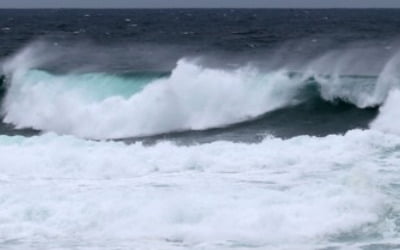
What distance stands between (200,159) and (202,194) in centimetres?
213

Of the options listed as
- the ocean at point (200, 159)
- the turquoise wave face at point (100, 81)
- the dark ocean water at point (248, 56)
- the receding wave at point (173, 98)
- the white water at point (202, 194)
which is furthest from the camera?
the turquoise wave face at point (100, 81)

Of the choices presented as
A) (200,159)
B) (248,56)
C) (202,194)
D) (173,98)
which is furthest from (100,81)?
(248,56)

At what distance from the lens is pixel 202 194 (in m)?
11.9

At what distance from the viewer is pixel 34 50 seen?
102ft

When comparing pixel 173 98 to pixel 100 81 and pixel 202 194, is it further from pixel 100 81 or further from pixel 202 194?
pixel 202 194

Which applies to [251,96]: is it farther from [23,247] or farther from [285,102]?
[23,247]

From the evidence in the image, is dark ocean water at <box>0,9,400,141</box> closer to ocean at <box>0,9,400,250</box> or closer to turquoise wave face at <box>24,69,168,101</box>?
ocean at <box>0,9,400,250</box>

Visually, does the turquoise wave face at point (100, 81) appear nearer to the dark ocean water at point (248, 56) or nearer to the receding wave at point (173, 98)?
the receding wave at point (173, 98)

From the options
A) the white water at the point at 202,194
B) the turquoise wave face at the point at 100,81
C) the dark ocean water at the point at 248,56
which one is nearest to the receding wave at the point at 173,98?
the turquoise wave face at the point at 100,81

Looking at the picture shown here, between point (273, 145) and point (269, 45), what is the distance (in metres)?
28.0

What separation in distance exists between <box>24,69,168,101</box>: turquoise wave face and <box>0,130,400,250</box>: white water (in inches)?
280

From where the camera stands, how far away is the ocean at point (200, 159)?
1053 cm

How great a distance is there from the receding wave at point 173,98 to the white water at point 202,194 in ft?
15.1

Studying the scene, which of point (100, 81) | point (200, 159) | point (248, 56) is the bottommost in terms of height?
point (248, 56)
